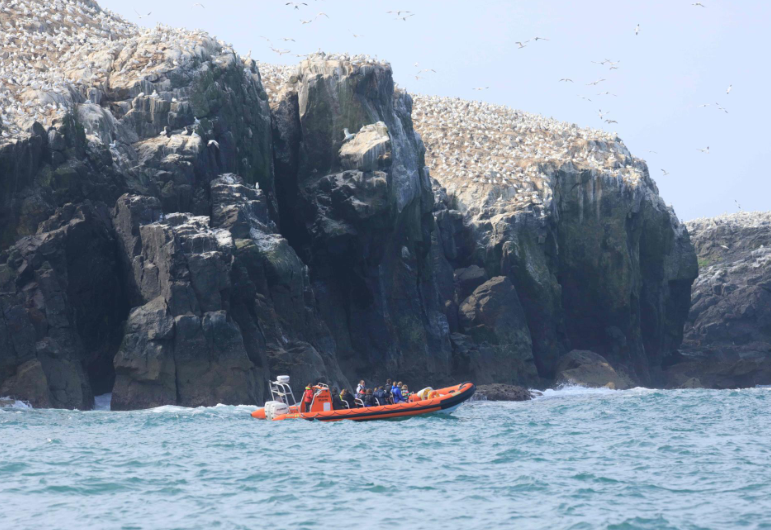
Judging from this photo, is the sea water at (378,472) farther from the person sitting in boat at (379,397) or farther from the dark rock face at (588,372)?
the dark rock face at (588,372)

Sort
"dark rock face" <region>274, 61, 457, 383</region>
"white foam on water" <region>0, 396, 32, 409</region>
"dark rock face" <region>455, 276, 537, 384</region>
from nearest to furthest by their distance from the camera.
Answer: "white foam on water" <region>0, 396, 32, 409</region>
"dark rock face" <region>274, 61, 457, 383</region>
"dark rock face" <region>455, 276, 537, 384</region>

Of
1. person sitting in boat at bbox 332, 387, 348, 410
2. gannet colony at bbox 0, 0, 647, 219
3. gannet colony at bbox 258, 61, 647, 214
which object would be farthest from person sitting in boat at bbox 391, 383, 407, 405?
gannet colony at bbox 258, 61, 647, 214

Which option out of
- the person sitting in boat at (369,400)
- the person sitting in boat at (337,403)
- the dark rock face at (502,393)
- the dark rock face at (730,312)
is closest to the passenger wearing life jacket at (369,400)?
the person sitting in boat at (369,400)

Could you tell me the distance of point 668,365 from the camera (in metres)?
74.8

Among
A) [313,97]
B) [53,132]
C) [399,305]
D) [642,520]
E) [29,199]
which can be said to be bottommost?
[642,520]

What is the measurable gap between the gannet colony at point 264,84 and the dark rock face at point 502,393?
1477 cm

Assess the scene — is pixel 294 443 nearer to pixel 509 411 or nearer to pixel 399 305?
pixel 509 411

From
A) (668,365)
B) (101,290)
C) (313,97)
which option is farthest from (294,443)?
(668,365)

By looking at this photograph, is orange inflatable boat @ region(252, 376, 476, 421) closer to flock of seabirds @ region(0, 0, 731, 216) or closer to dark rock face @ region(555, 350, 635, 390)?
flock of seabirds @ region(0, 0, 731, 216)

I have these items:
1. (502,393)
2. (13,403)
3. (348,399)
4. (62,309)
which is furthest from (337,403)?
(502,393)

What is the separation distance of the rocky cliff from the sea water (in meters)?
5.32

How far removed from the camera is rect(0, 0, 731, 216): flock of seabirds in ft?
161

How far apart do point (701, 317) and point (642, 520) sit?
6709 centimetres

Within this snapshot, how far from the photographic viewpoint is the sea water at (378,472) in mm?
20859
